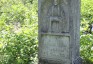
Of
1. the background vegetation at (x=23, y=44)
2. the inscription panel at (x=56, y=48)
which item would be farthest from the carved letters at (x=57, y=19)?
the background vegetation at (x=23, y=44)

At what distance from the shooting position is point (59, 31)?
615 centimetres

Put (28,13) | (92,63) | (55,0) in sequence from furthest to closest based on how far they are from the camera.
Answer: (28,13), (92,63), (55,0)

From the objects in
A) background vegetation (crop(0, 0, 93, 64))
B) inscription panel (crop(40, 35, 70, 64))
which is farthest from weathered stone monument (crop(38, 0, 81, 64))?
background vegetation (crop(0, 0, 93, 64))

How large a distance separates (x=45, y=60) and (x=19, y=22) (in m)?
2.51

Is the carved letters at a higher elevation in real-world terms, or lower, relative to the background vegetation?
higher

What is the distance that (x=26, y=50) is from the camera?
6465mm

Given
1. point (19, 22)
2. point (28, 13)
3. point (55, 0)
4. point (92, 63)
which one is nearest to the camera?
point (55, 0)

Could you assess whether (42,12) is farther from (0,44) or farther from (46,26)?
(0,44)

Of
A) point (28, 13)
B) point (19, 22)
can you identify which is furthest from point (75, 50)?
point (19, 22)

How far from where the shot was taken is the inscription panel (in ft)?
20.3

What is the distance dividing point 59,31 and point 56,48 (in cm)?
43

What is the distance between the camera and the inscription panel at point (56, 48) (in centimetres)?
618

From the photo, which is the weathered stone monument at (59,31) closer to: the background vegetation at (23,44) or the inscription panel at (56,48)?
the inscription panel at (56,48)

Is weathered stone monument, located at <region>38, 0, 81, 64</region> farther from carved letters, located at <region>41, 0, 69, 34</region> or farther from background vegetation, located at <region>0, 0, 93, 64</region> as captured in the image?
background vegetation, located at <region>0, 0, 93, 64</region>
